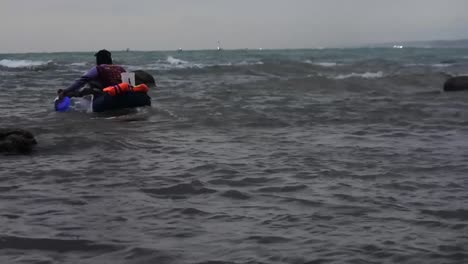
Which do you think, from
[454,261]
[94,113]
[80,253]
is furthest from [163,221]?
[94,113]

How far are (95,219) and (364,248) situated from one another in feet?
7.73

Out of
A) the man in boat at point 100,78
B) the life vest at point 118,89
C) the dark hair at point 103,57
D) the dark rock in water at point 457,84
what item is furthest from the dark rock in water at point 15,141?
the dark rock in water at point 457,84

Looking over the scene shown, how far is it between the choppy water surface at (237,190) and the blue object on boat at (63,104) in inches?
36.7

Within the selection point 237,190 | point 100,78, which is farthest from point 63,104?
point 237,190

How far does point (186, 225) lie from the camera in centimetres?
519

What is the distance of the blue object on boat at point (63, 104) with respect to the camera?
13.6 m

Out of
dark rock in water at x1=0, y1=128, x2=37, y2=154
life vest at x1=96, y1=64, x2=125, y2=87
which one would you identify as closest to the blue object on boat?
life vest at x1=96, y1=64, x2=125, y2=87

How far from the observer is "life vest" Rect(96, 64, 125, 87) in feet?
45.1

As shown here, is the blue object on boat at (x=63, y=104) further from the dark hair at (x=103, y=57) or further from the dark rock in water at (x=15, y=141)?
the dark rock in water at (x=15, y=141)

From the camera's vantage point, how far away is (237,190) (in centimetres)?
636

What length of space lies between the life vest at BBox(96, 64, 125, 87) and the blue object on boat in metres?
0.88

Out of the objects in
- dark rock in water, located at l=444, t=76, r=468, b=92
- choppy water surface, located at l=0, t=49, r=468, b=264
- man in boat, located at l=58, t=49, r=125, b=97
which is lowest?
choppy water surface, located at l=0, t=49, r=468, b=264

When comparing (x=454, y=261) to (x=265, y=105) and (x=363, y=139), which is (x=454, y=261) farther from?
(x=265, y=105)

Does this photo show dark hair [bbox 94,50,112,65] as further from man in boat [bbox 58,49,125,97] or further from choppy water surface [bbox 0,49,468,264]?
choppy water surface [bbox 0,49,468,264]
